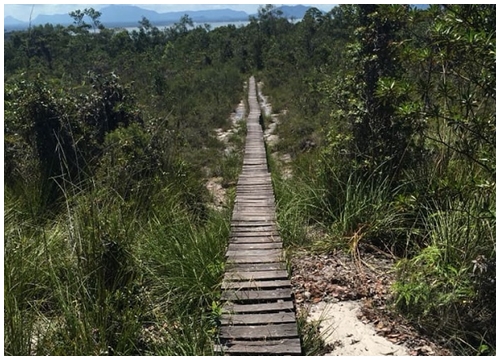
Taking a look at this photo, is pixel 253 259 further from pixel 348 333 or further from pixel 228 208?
pixel 228 208

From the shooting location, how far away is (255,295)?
14.2ft

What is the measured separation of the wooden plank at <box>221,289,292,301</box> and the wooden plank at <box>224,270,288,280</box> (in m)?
0.24

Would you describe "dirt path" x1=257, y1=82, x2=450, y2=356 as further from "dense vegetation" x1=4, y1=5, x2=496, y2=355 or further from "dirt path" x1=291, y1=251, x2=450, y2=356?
"dense vegetation" x1=4, y1=5, x2=496, y2=355

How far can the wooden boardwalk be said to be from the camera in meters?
3.69

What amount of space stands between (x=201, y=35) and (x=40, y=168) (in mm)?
38824

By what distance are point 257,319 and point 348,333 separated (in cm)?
81

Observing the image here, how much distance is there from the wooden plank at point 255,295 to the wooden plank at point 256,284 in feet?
0.21

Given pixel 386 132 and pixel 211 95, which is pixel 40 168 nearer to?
pixel 386 132

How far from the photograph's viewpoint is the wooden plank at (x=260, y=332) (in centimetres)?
374

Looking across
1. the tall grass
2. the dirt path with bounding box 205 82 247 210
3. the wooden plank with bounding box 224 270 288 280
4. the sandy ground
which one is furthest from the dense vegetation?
the sandy ground

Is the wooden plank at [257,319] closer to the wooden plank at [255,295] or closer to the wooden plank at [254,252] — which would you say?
the wooden plank at [255,295]

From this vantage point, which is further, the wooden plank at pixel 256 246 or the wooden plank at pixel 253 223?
the wooden plank at pixel 253 223

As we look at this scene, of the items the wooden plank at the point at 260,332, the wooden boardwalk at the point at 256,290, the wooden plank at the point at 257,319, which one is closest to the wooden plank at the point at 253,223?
the wooden boardwalk at the point at 256,290

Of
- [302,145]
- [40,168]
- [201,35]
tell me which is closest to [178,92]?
[302,145]
